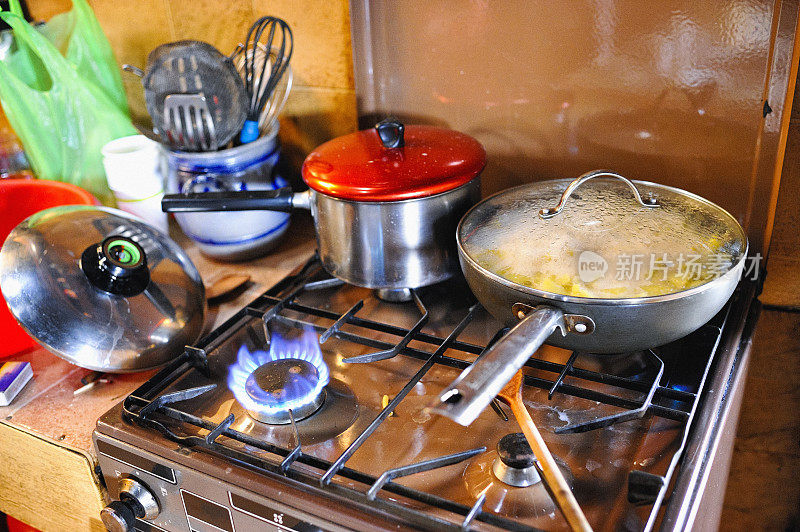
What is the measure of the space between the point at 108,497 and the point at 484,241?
0.56 meters

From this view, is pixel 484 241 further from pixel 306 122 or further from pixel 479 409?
pixel 306 122

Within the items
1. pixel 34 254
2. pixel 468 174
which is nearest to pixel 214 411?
pixel 34 254

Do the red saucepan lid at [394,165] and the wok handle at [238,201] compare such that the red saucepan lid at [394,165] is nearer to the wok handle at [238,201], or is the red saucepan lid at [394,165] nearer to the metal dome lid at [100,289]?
the wok handle at [238,201]

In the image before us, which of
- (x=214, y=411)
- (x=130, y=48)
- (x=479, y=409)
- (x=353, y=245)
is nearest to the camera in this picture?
(x=479, y=409)

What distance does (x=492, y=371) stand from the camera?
1.85 ft

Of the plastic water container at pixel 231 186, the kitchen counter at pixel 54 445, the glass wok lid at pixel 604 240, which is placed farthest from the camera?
the plastic water container at pixel 231 186

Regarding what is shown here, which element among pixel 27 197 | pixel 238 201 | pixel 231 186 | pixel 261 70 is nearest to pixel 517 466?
pixel 238 201

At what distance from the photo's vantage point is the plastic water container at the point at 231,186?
1045 millimetres

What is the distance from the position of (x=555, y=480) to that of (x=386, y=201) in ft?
1.27

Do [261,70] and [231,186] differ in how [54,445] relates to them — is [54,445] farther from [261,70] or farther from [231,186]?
[261,70]

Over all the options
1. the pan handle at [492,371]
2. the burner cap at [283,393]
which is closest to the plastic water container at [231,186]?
the burner cap at [283,393]

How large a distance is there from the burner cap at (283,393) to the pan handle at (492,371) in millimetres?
235

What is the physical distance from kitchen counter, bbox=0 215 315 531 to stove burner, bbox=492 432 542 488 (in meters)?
0.49

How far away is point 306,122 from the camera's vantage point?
1.21 metres
